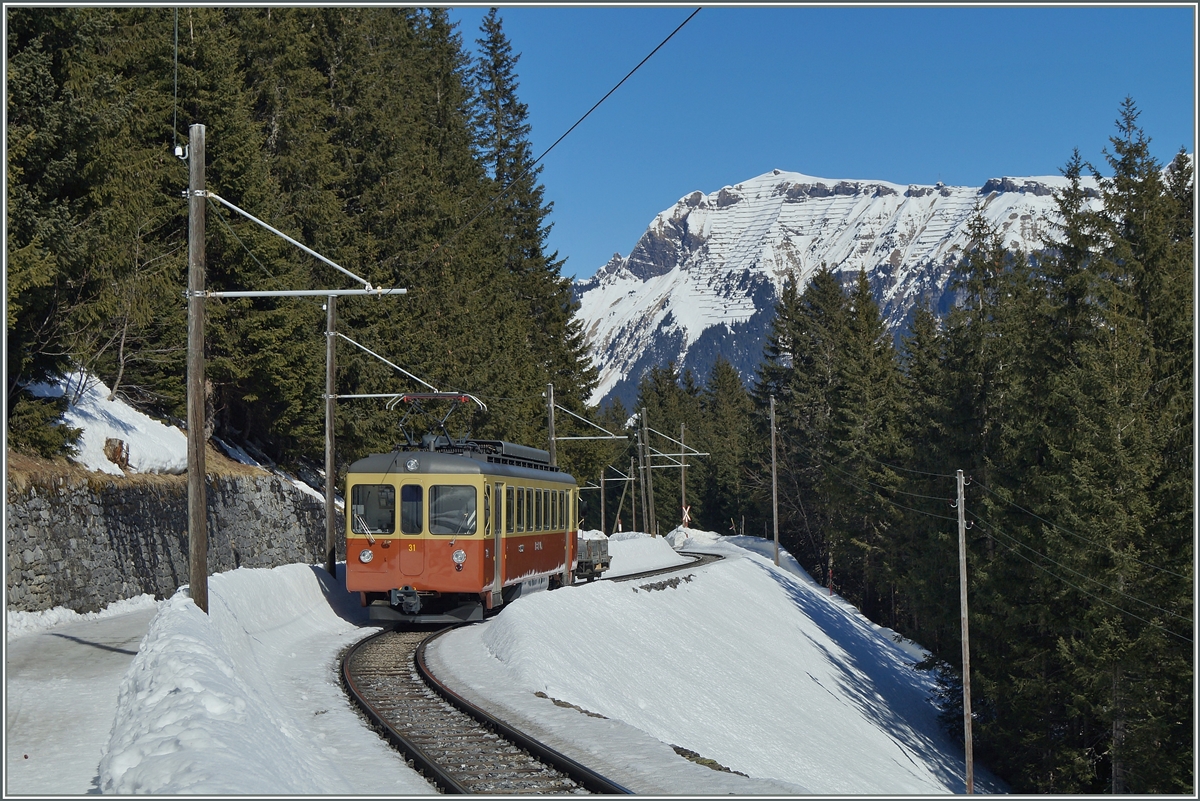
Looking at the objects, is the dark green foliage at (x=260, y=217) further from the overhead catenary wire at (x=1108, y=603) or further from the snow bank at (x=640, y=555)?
the overhead catenary wire at (x=1108, y=603)

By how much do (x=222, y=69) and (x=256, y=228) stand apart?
13.0 feet

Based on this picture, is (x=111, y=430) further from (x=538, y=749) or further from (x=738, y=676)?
(x=738, y=676)

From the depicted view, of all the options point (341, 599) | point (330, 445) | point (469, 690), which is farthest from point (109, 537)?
point (469, 690)

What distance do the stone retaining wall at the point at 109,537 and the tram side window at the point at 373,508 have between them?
3.93 m

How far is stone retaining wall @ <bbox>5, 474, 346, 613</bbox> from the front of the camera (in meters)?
17.1

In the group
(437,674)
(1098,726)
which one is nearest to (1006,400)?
(1098,726)

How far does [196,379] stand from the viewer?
15.3 metres

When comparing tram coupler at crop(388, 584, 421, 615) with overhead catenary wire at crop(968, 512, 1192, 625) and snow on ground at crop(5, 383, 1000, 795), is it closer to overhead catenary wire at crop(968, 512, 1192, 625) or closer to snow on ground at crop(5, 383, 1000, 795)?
snow on ground at crop(5, 383, 1000, 795)

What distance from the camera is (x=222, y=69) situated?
28.4 meters

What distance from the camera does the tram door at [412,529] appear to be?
21.3 m

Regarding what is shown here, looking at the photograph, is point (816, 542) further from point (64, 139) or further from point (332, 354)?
point (64, 139)

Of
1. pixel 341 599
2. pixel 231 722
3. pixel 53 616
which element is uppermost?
pixel 231 722

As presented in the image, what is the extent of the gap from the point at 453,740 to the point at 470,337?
38.7 metres

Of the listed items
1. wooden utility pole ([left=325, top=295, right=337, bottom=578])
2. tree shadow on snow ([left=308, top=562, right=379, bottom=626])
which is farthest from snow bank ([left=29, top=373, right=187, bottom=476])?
tree shadow on snow ([left=308, top=562, right=379, bottom=626])
